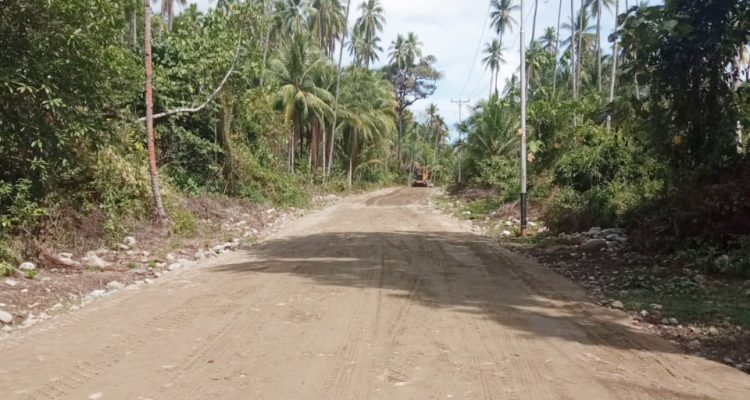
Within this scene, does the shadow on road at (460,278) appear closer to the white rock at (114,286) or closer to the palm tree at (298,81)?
the white rock at (114,286)

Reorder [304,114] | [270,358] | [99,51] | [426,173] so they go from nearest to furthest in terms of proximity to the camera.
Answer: [270,358] → [99,51] → [304,114] → [426,173]

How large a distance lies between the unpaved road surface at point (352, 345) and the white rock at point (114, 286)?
0.55m

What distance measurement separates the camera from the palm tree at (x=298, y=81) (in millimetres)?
33812

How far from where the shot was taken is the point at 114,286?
852 centimetres

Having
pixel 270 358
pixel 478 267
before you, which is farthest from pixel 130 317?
pixel 478 267

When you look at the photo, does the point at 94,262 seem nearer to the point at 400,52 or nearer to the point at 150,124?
the point at 150,124

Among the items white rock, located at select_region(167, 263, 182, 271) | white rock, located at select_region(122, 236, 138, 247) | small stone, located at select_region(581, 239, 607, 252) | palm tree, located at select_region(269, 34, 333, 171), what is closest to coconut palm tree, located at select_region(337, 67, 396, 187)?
palm tree, located at select_region(269, 34, 333, 171)

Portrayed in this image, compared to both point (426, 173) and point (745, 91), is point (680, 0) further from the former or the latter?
point (426, 173)

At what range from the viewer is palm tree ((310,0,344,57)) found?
48719mm

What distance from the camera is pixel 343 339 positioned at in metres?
5.65

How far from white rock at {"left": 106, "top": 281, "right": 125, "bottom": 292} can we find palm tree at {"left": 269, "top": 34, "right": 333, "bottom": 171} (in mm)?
24550

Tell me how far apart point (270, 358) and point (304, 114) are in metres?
30.7

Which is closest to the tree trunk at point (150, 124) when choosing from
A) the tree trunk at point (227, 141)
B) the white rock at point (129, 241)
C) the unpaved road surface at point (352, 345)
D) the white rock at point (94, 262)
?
the white rock at point (129, 241)

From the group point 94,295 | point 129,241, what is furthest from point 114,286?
point 129,241
